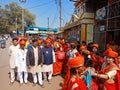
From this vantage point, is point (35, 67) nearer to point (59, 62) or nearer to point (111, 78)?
point (59, 62)

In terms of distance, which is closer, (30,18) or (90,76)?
(90,76)

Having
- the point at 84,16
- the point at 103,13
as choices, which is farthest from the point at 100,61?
the point at 84,16

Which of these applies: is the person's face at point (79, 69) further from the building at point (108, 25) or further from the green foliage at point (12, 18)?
the green foliage at point (12, 18)

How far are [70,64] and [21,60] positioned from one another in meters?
6.66

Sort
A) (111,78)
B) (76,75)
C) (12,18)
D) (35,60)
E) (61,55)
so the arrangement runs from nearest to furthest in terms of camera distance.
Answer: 1. (76,75)
2. (111,78)
3. (35,60)
4. (61,55)
5. (12,18)

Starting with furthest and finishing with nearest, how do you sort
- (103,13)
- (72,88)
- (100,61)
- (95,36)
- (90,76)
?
1. (95,36)
2. (103,13)
3. (100,61)
4. (90,76)
5. (72,88)

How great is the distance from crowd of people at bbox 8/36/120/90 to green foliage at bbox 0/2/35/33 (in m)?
91.5

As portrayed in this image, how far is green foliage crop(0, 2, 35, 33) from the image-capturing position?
103m

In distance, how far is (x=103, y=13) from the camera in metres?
14.9

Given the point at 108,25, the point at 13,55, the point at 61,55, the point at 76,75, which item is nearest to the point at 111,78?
the point at 76,75

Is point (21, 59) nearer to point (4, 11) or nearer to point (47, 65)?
point (47, 65)

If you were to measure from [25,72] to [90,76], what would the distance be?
667 cm

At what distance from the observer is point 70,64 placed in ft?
11.9

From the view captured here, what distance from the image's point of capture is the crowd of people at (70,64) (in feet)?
12.0
